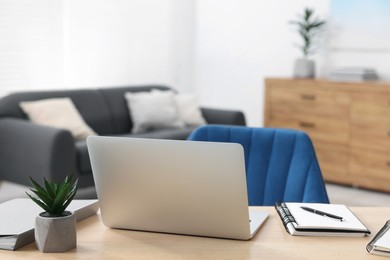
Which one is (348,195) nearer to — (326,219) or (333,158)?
(333,158)

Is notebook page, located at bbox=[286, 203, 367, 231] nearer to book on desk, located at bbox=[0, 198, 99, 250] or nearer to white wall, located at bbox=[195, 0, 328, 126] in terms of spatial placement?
book on desk, located at bbox=[0, 198, 99, 250]

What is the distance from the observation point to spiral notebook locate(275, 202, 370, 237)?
5.76ft

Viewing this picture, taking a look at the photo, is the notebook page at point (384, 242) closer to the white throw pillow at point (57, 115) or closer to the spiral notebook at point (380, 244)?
the spiral notebook at point (380, 244)

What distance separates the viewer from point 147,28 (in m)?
6.59

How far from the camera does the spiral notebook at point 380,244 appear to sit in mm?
1594

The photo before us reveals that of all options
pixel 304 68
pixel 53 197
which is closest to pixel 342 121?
pixel 304 68

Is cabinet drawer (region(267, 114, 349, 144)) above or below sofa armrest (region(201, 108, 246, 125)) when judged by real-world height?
below

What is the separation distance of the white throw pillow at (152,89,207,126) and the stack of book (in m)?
1.22

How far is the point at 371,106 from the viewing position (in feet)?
17.3

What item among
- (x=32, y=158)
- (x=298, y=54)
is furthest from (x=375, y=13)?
(x=32, y=158)

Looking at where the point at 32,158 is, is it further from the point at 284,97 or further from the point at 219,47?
the point at 219,47

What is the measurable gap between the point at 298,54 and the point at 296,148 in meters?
3.90

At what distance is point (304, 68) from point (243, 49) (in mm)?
1056

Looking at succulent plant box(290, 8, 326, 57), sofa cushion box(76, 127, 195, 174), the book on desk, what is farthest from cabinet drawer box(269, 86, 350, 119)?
the book on desk
